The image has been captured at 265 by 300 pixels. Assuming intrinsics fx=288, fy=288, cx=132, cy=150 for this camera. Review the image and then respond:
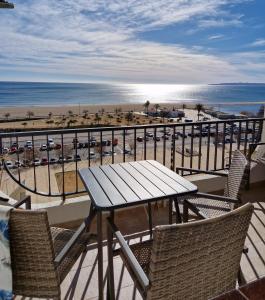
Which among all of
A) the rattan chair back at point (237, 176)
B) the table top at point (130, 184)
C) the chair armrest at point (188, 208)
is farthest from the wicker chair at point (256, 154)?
the table top at point (130, 184)

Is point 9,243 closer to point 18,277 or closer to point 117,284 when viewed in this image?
point 18,277

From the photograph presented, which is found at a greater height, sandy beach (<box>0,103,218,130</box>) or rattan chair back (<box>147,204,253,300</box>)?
rattan chair back (<box>147,204,253,300</box>)

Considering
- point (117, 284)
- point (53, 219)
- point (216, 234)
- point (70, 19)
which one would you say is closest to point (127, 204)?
point (216, 234)

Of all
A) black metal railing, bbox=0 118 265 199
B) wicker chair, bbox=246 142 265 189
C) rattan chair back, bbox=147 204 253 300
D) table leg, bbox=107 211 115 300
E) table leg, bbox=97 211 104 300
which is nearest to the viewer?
rattan chair back, bbox=147 204 253 300

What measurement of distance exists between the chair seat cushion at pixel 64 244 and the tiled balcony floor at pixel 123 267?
0.46 m

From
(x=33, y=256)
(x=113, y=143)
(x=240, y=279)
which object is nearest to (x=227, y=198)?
(x=240, y=279)

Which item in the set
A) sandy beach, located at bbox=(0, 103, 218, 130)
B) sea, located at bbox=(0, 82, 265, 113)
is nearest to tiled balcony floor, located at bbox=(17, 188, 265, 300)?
sea, located at bbox=(0, 82, 265, 113)

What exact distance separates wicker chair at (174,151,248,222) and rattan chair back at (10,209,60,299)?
1.18m

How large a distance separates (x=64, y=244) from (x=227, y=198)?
4.03 feet

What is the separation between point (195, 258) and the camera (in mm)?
1259

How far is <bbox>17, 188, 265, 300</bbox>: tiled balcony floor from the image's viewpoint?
2148 millimetres

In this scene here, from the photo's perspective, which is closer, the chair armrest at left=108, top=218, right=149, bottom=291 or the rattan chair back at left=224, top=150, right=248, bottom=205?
the chair armrest at left=108, top=218, right=149, bottom=291

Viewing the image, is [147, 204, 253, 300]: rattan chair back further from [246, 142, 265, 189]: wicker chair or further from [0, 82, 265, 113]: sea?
[0, 82, 265, 113]: sea

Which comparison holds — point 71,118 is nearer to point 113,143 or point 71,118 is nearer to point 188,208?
point 113,143
